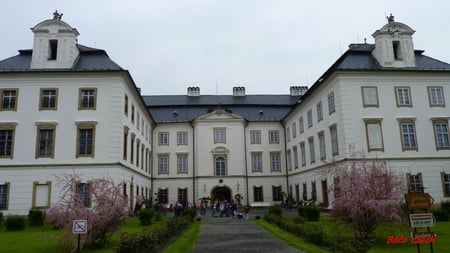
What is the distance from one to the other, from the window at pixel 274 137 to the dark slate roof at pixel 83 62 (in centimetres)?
2286

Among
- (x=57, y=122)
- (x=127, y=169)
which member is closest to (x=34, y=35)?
(x=57, y=122)

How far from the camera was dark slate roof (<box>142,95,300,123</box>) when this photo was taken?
45375 millimetres

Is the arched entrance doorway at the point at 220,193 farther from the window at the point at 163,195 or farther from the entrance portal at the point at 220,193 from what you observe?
the window at the point at 163,195

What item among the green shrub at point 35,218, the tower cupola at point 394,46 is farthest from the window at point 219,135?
the green shrub at point 35,218

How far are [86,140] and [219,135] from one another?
788 inches

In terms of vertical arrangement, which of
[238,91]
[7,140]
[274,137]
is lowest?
[7,140]

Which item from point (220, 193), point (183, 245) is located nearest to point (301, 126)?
point (220, 193)

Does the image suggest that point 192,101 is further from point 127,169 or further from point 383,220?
point 383,220

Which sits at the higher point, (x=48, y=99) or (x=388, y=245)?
(x=48, y=99)

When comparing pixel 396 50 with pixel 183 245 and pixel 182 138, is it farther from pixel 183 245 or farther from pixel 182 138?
pixel 182 138

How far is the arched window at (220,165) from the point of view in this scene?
42500 mm

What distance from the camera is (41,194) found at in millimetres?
24500

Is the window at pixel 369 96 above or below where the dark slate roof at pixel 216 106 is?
below

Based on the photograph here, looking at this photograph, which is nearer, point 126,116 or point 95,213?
point 95,213
